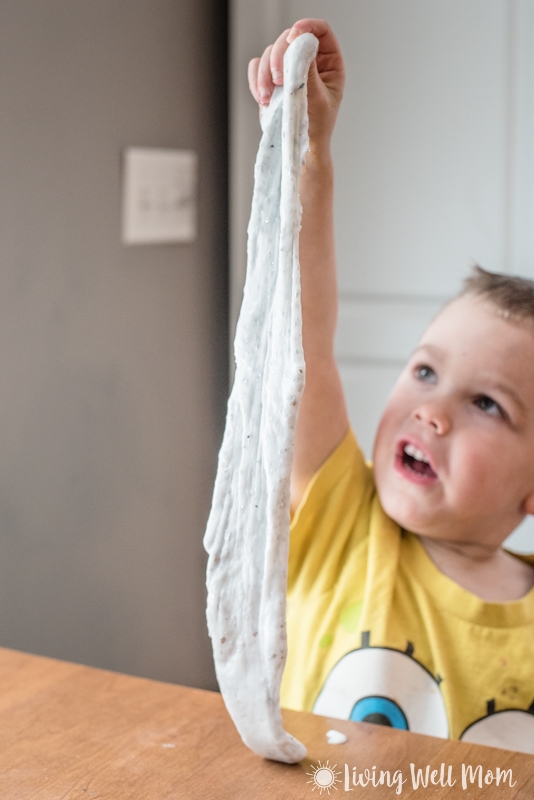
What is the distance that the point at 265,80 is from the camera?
0.65 meters

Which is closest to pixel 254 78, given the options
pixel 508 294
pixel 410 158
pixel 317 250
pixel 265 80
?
pixel 265 80

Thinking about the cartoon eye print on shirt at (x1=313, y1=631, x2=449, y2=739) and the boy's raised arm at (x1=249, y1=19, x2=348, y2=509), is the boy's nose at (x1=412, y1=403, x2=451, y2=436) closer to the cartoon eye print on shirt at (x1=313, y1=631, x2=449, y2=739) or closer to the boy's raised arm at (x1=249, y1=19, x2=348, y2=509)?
the boy's raised arm at (x1=249, y1=19, x2=348, y2=509)

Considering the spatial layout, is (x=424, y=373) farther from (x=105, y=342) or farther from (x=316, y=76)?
(x=105, y=342)

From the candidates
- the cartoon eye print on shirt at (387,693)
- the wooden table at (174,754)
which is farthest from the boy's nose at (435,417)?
the wooden table at (174,754)

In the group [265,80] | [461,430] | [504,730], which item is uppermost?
[265,80]

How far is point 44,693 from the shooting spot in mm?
727

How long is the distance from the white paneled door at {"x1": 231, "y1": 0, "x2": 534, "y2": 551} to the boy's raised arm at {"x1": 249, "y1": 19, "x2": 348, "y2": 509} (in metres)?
0.76

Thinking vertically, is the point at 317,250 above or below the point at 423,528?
above

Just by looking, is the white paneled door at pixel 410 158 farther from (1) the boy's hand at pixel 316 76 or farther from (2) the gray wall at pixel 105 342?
(1) the boy's hand at pixel 316 76

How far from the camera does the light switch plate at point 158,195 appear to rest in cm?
155

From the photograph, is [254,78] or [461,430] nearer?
[254,78]

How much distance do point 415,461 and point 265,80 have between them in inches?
18.3

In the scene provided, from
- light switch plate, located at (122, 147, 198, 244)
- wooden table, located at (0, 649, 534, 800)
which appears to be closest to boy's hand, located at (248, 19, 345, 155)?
wooden table, located at (0, 649, 534, 800)

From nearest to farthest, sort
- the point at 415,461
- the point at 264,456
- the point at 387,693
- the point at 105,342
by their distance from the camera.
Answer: the point at 264,456 → the point at 387,693 → the point at 415,461 → the point at 105,342
